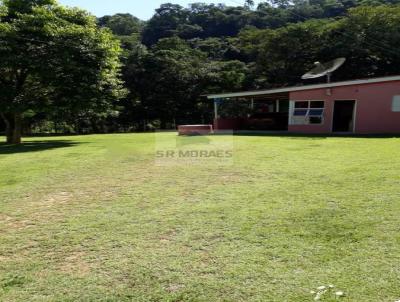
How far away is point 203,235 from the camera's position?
4.18m

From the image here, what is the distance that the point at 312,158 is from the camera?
9.27m

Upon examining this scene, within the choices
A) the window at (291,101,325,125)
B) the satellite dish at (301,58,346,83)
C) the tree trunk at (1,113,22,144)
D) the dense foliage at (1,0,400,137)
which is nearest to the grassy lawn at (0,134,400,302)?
the tree trunk at (1,113,22,144)

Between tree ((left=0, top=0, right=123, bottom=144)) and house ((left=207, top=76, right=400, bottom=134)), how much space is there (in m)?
8.81

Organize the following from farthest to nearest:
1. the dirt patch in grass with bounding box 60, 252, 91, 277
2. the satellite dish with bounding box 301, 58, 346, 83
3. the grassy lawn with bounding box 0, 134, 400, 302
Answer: the satellite dish with bounding box 301, 58, 346, 83 → the dirt patch in grass with bounding box 60, 252, 91, 277 → the grassy lawn with bounding box 0, 134, 400, 302

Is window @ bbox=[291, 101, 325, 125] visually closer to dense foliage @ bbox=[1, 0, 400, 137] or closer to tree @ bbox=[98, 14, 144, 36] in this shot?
dense foliage @ bbox=[1, 0, 400, 137]

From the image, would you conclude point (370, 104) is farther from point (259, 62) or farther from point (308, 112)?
point (259, 62)

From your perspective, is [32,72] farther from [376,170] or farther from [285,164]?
[376,170]

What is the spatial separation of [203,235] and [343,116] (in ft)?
57.4

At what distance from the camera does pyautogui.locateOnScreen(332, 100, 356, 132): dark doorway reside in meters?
19.2

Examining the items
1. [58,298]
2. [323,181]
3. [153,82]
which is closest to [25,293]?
[58,298]

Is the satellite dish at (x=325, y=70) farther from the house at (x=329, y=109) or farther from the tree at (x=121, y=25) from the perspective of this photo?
the tree at (x=121, y=25)

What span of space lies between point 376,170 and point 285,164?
6.36 ft

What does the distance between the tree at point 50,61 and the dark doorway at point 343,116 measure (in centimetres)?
1148

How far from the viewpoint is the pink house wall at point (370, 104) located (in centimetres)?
1708
